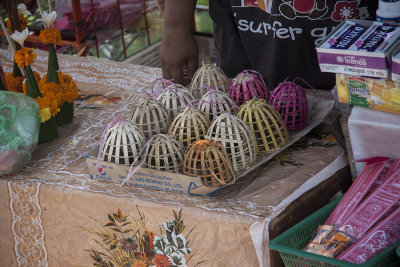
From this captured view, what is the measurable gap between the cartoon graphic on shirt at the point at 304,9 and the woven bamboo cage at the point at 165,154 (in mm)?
579

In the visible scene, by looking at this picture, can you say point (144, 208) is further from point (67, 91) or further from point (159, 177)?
point (67, 91)

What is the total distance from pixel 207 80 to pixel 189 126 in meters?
0.22

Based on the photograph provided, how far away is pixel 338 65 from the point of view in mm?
1031

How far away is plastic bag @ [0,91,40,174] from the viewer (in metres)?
1.24

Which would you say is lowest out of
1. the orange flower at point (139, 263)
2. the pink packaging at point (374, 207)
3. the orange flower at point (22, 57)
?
the orange flower at point (139, 263)

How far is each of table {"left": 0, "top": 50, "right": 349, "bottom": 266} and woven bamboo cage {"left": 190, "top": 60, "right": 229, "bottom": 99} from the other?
25 cm

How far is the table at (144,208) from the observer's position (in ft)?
3.45

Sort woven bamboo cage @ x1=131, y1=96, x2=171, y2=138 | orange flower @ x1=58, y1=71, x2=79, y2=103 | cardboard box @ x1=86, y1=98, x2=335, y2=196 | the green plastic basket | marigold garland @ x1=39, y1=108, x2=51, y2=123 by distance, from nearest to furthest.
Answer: the green plastic basket → cardboard box @ x1=86, y1=98, x2=335, y2=196 → woven bamboo cage @ x1=131, y1=96, x2=171, y2=138 → marigold garland @ x1=39, y1=108, x2=51, y2=123 → orange flower @ x1=58, y1=71, x2=79, y2=103

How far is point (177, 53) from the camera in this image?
4.87 feet

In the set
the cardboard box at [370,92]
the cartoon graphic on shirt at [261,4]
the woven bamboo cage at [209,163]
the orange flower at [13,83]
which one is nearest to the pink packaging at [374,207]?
the cardboard box at [370,92]

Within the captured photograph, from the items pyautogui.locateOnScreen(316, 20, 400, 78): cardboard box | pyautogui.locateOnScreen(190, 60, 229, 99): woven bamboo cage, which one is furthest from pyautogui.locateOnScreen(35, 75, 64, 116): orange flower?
pyautogui.locateOnScreen(316, 20, 400, 78): cardboard box

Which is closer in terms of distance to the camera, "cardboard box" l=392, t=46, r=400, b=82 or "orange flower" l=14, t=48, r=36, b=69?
"cardboard box" l=392, t=46, r=400, b=82

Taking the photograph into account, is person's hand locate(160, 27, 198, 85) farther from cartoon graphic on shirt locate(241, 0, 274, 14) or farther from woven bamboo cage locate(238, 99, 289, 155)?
woven bamboo cage locate(238, 99, 289, 155)

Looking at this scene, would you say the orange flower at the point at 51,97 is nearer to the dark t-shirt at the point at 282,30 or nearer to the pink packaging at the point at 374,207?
the dark t-shirt at the point at 282,30
